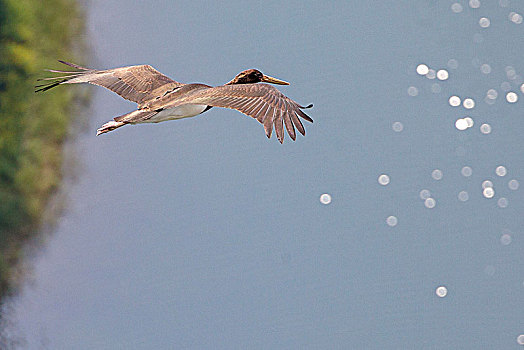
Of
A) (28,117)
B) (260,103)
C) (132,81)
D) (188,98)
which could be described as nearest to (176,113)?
(188,98)

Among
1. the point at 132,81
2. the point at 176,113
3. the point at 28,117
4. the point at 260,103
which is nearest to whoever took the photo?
the point at 260,103

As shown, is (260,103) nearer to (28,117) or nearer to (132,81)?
(132,81)

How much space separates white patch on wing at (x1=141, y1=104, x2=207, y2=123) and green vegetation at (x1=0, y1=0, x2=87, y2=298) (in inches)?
192

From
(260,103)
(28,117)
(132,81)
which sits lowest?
(260,103)

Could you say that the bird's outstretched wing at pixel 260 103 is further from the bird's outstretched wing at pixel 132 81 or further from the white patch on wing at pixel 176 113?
the bird's outstretched wing at pixel 132 81

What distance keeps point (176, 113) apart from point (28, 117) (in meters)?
5.29

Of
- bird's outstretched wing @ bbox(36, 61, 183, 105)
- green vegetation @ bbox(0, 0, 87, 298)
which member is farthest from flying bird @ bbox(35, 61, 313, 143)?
green vegetation @ bbox(0, 0, 87, 298)

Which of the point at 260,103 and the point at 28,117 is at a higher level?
the point at 28,117

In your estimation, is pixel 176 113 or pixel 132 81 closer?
pixel 176 113

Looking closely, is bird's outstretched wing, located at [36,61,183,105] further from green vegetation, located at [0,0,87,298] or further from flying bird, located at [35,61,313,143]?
green vegetation, located at [0,0,87,298]

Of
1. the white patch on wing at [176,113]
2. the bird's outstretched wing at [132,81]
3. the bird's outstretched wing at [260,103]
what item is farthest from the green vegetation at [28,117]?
the bird's outstretched wing at [260,103]

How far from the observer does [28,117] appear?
8875 mm

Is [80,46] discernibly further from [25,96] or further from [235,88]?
[235,88]

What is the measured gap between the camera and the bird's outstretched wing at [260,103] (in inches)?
143
